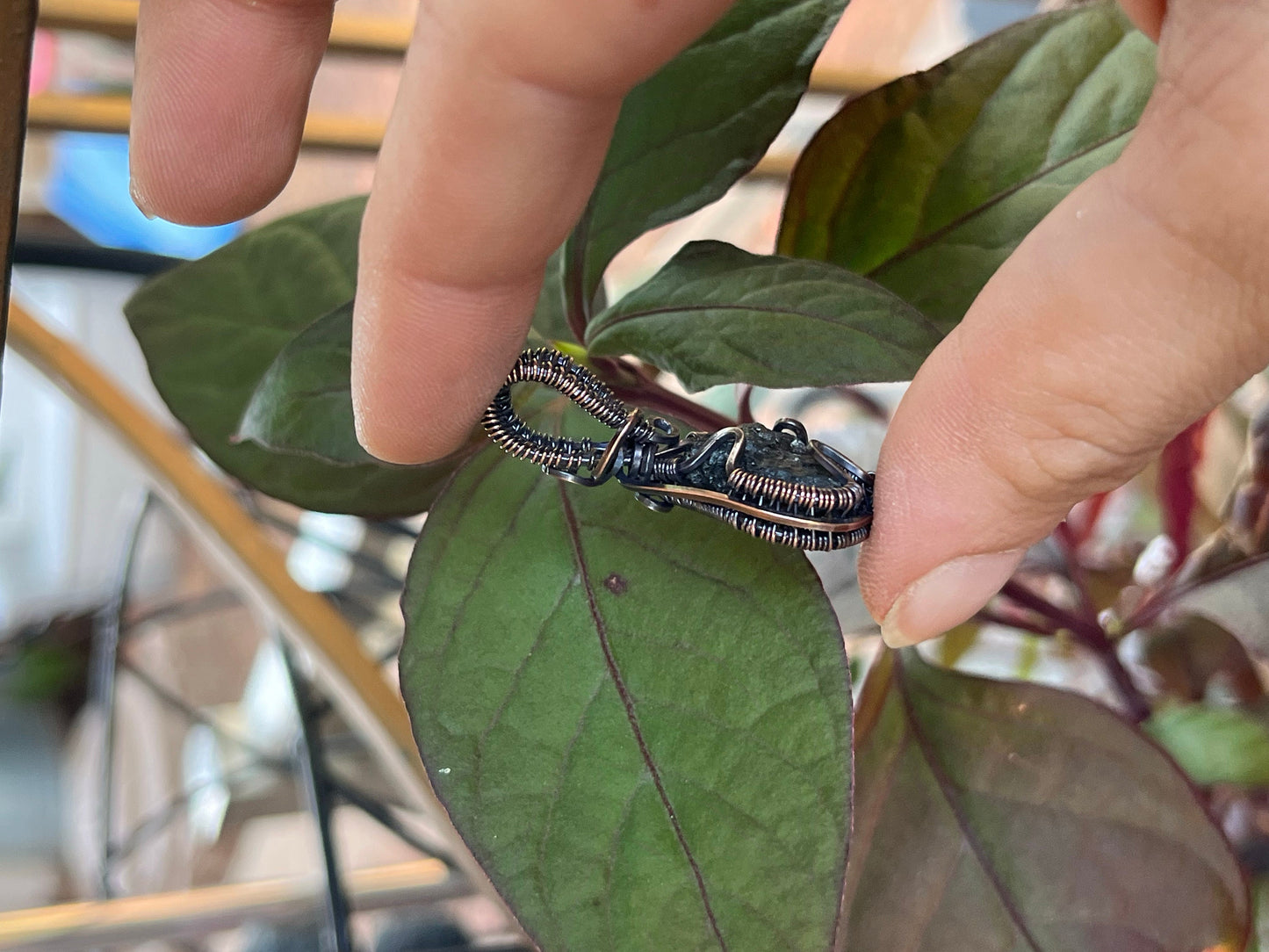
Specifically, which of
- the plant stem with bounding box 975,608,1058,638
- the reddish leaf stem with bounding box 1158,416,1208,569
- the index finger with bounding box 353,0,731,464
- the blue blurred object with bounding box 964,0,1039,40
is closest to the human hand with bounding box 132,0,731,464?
the index finger with bounding box 353,0,731,464

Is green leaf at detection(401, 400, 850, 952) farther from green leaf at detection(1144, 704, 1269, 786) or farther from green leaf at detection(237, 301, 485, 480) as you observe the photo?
green leaf at detection(1144, 704, 1269, 786)

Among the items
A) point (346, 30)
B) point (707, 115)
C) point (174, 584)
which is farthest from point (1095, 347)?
point (174, 584)

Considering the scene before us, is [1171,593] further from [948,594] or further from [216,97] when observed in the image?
[216,97]

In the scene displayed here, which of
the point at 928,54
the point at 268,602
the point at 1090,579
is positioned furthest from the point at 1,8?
the point at 928,54

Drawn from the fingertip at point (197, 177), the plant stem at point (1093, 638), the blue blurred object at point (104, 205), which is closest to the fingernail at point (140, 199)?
the fingertip at point (197, 177)

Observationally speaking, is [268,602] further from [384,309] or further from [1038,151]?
[1038,151]
